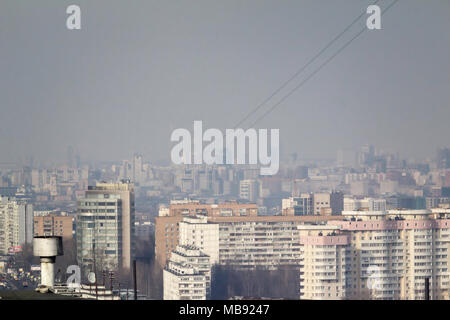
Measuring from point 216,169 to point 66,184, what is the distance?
387cm

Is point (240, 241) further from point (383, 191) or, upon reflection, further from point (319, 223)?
point (383, 191)

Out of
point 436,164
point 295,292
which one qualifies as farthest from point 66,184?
point 436,164

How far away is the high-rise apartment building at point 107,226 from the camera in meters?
13.5

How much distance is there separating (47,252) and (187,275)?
41.4ft

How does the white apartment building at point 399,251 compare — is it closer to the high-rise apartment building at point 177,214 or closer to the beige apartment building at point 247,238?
the beige apartment building at point 247,238

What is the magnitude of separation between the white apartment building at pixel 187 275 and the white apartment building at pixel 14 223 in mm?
2408

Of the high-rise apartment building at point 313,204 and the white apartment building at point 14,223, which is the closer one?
the white apartment building at point 14,223

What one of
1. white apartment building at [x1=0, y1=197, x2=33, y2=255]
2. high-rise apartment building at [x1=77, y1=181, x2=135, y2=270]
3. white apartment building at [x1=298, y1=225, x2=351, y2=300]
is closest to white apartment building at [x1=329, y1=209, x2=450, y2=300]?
white apartment building at [x1=298, y1=225, x2=351, y2=300]

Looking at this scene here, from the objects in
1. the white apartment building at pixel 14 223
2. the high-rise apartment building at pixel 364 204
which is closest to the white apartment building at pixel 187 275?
the white apartment building at pixel 14 223

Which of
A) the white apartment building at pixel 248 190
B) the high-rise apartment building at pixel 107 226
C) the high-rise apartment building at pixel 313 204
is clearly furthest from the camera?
the white apartment building at pixel 248 190

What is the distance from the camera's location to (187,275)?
1472 cm

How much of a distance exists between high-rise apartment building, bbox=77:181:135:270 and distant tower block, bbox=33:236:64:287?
431 inches
